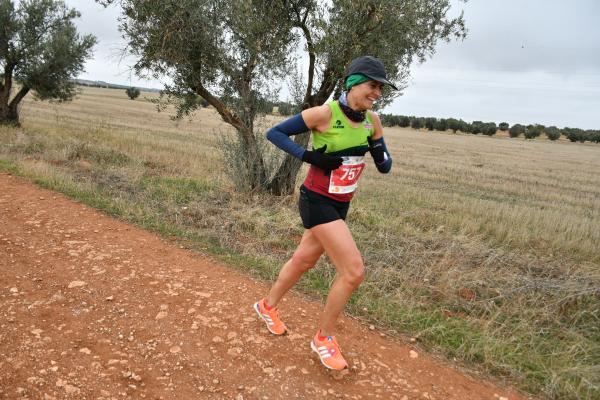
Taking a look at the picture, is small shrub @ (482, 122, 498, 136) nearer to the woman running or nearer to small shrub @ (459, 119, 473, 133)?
small shrub @ (459, 119, 473, 133)

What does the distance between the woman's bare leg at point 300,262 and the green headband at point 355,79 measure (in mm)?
1200

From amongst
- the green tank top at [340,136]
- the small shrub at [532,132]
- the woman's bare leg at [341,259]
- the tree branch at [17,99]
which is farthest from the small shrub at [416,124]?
the woman's bare leg at [341,259]

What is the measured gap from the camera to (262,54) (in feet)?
27.2

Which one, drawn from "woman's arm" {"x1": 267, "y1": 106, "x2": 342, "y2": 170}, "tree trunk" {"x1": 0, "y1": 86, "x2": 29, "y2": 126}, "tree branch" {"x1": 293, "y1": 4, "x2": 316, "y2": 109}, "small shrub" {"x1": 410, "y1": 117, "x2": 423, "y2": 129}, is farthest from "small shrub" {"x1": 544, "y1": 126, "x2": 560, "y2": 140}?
"woman's arm" {"x1": 267, "y1": 106, "x2": 342, "y2": 170}

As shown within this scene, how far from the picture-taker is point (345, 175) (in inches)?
131

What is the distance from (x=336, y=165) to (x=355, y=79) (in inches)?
24.7

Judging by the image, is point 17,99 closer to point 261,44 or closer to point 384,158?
point 261,44

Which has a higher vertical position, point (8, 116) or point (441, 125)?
point (441, 125)

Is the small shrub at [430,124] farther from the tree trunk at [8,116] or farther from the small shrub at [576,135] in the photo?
the tree trunk at [8,116]

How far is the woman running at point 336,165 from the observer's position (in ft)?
10.5

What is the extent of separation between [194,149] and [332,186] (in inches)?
592

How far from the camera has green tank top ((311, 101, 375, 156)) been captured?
3.25 meters

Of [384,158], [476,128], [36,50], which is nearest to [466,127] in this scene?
[476,128]

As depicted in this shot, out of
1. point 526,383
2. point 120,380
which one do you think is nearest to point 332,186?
point 120,380
